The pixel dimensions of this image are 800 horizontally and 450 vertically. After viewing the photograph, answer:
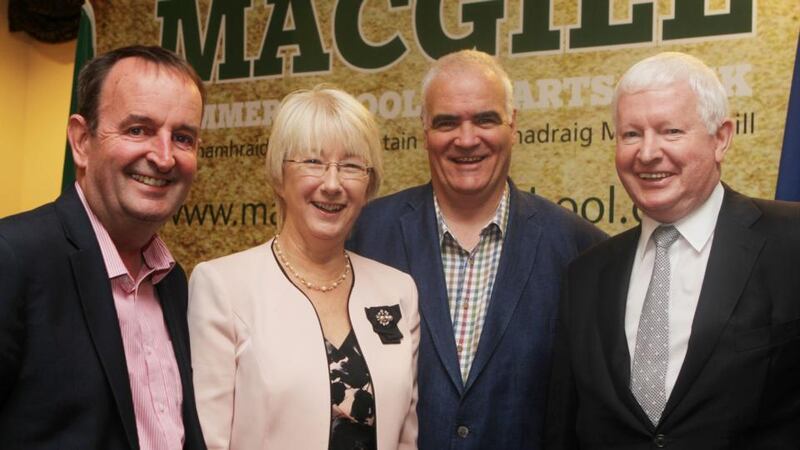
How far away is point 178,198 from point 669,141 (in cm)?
120

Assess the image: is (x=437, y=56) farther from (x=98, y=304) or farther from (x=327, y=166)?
(x=98, y=304)

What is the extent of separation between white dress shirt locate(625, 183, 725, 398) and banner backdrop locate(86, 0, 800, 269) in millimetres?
1631

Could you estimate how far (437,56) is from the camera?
419cm

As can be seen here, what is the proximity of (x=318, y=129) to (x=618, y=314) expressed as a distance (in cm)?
91

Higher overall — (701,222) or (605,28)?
(605,28)

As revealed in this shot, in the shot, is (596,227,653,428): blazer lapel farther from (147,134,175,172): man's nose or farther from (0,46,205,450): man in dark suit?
(147,134,175,172): man's nose

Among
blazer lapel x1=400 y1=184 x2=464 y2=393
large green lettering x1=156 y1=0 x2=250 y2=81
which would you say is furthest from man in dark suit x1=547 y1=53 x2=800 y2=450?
large green lettering x1=156 y1=0 x2=250 y2=81

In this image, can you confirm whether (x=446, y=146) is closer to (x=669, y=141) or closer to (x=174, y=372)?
(x=669, y=141)

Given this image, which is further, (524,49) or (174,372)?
(524,49)

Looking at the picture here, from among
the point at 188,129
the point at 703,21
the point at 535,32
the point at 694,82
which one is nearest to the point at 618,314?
the point at 694,82

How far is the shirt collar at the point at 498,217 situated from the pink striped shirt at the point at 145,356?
3.33 ft

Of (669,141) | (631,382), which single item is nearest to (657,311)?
(631,382)

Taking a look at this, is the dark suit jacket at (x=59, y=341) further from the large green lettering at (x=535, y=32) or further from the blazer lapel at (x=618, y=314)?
the large green lettering at (x=535, y=32)

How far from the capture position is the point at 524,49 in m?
3.99
